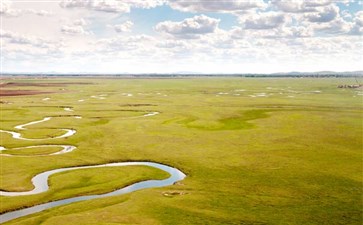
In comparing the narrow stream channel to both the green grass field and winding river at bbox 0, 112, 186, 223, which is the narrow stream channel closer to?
winding river at bbox 0, 112, 186, 223

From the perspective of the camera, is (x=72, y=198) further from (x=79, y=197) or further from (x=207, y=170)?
(x=207, y=170)

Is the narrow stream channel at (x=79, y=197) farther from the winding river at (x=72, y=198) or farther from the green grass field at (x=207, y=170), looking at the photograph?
the green grass field at (x=207, y=170)

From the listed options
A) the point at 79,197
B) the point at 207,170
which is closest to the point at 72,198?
the point at 79,197

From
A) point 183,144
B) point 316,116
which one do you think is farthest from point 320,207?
A: point 316,116

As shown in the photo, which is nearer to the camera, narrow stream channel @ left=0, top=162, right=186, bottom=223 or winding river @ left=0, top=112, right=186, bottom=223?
narrow stream channel @ left=0, top=162, right=186, bottom=223

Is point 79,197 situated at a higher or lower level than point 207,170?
lower

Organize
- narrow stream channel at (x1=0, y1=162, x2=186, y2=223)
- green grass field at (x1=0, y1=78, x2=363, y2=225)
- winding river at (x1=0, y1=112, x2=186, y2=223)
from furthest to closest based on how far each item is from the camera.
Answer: winding river at (x1=0, y1=112, x2=186, y2=223), narrow stream channel at (x1=0, y1=162, x2=186, y2=223), green grass field at (x1=0, y1=78, x2=363, y2=225)

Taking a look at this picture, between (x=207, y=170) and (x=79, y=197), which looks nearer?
(x=79, y=197)

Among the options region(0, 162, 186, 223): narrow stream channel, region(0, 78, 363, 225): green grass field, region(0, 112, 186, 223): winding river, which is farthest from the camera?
region(0, 112, 186, 223): winding river

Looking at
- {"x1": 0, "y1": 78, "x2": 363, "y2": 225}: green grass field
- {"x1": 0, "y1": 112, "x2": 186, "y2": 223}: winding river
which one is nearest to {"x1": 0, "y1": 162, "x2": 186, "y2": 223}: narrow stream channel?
{"x1": 0, "y1": 112, "x2": 186, "y2": 223}: winding river

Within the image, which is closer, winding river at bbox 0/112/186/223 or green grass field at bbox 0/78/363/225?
green grass field at bbox 0/78/363/225

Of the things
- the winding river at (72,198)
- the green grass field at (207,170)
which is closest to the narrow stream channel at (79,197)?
the winding river at (72,198)
